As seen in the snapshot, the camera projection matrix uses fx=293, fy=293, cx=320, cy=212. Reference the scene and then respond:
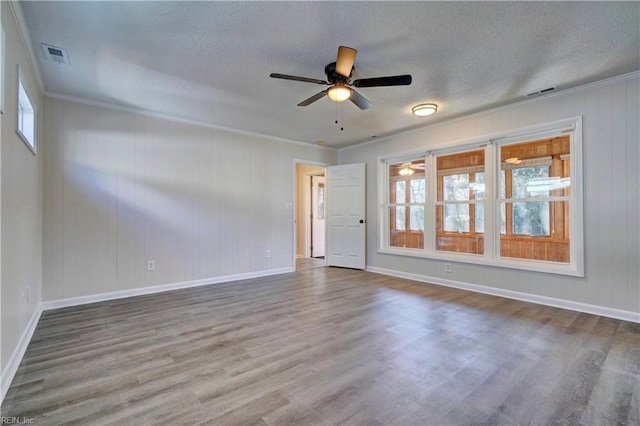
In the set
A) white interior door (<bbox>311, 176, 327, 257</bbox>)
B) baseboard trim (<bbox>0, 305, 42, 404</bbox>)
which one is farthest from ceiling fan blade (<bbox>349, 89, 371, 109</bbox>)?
white interior door (<bbox>311, 176, 327, 257</bbox>)

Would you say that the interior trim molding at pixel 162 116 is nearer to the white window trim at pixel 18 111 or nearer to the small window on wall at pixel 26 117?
the white window trim at pixel 18 111

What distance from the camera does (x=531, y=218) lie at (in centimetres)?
396

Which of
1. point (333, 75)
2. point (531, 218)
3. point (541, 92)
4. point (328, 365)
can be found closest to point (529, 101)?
point (541, 92)

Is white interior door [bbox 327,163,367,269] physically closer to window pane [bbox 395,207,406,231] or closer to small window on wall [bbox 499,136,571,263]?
window pane [bbox 395,207,406,231]

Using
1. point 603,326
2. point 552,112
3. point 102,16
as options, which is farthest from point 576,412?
point 102,16

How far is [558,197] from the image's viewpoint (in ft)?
12.0

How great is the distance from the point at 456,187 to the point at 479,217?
60 cm

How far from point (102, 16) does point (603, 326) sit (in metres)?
5.17

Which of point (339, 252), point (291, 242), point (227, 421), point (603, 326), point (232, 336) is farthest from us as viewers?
point (339, 252)

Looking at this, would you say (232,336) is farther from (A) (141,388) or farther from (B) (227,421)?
(B) (227,421)

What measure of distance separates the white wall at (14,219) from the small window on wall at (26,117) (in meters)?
0.11

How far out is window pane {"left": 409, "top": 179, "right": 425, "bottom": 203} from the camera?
5.18 metres

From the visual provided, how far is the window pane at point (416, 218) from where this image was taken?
5203 millimetres

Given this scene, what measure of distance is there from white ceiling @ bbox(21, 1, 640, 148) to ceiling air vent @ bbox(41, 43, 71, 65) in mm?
60
